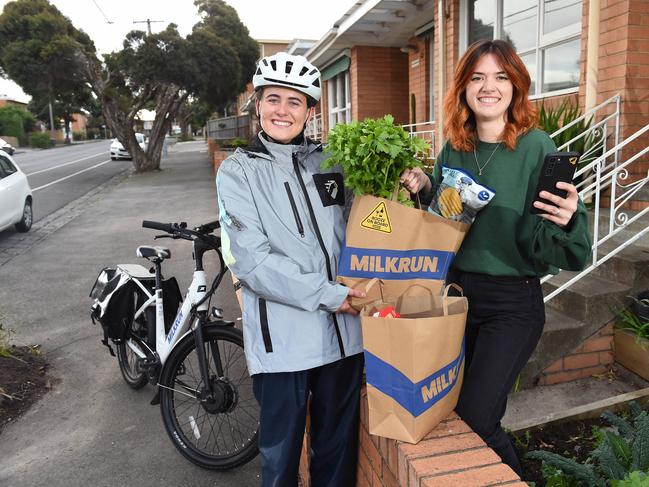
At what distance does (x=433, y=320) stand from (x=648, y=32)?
4.26 m

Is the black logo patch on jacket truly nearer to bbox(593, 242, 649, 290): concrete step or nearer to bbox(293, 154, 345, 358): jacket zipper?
bbox(293, 154, 345, 358): jacket zipper

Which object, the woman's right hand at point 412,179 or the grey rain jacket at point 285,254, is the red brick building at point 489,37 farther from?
the grey rain jacket at point 285,254

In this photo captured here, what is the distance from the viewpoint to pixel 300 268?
1.90 meters

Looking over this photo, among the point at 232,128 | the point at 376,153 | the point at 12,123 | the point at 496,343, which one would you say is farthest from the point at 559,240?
the point at 12,123

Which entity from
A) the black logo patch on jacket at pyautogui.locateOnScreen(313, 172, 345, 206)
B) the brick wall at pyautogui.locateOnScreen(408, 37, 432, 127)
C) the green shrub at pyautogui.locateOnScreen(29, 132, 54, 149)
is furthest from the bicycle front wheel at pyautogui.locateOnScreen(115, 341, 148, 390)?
the green shrub at pyautogui.locateOnScreen(29, 132, 54, 149)

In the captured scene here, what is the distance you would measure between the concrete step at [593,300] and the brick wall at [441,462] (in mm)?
1877

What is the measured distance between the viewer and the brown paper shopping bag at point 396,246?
1.72 meters

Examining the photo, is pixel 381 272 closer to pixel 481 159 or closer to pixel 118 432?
pixel 481 159

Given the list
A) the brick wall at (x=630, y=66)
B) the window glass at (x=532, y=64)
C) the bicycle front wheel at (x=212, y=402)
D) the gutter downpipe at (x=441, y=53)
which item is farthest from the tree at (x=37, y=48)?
the bicycle front wheel at (x=212, y=402)

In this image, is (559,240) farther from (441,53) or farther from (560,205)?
(441,53)

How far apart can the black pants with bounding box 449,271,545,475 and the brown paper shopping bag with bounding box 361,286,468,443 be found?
22 cm

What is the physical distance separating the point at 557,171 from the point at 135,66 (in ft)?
67.9

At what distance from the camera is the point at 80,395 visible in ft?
13.2

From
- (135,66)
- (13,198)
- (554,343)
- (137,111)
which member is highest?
(135,66)
